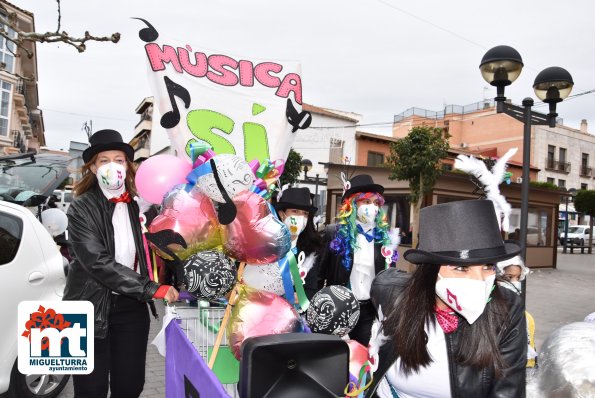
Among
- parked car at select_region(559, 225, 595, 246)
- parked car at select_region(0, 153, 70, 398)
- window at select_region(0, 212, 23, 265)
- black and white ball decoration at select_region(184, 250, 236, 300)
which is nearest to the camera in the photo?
black and white ball decoration at select_region(184, 250, 236, 300)

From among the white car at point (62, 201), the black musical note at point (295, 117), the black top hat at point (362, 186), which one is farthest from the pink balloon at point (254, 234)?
the white car at point (62, 201)

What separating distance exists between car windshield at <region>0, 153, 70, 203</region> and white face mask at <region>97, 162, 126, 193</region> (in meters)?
3.33

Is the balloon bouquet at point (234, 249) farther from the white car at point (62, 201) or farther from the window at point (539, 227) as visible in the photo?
the window at point (539, 227)

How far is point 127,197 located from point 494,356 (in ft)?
6.98

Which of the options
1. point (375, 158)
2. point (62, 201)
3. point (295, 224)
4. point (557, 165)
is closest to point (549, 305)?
point (295, 224)

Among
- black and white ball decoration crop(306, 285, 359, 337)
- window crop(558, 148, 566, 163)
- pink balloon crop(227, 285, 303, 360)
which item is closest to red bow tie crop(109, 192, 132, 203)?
pink balloon crop(227, 285, 303, 360)

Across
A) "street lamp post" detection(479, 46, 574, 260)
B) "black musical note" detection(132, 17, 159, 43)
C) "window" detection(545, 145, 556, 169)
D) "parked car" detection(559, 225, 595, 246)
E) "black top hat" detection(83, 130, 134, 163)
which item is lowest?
"parked car" detection(559, 225, 595, 246)

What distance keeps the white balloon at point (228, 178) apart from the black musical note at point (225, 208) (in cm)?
1

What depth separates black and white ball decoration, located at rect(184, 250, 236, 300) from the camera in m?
1.97

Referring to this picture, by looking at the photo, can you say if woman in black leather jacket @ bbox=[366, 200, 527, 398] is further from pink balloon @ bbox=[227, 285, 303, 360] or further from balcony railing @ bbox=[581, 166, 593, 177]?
balcony railing @ bbox=[581, 166, 593, 177]

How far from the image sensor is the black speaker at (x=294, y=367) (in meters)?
1.54

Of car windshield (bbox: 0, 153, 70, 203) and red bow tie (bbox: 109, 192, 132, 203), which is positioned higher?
car windshield (bbox: 0, 153, 70, 203)

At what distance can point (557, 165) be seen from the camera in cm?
3806

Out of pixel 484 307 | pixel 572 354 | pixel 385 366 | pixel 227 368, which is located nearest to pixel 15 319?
pixel 227 368
